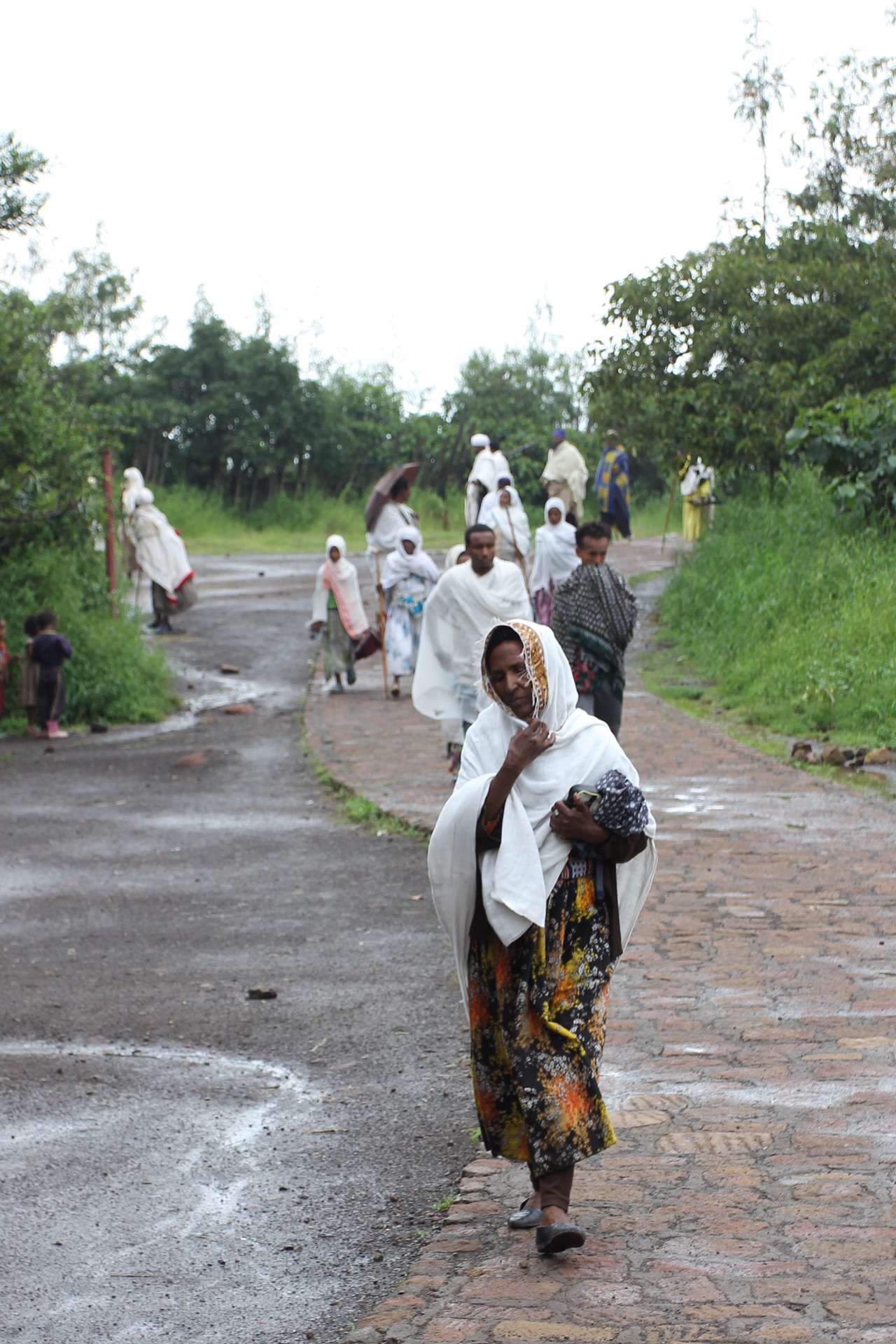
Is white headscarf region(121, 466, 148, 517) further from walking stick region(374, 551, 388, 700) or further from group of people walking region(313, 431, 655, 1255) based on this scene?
group of people walking region(313, 431, 655, 1255)

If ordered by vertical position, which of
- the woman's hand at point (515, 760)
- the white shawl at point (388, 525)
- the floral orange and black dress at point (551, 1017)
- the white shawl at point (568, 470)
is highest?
the white shawl at point (568, 470)

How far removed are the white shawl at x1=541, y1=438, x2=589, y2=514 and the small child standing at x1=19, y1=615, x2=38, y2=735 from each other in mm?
9843

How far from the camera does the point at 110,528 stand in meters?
17.3

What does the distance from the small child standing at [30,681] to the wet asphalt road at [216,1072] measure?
4.00m

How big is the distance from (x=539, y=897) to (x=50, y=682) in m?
12.1

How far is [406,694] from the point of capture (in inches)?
658

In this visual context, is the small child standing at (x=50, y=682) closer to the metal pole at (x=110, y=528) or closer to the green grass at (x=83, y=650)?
the green grass at (x=83, y=650)

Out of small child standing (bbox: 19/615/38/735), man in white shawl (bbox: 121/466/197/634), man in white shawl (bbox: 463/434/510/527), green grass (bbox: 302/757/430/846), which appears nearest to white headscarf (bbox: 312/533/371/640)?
small child standing (bbox: 19/615/38/735)

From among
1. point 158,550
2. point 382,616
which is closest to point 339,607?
point 382,616

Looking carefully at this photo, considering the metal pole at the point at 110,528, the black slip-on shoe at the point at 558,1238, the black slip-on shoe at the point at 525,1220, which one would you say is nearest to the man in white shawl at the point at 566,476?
the metal pole at the point at 110,528

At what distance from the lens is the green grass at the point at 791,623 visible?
12.9 m

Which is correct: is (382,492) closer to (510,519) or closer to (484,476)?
(510,519)

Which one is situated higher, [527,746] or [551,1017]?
[527,746]

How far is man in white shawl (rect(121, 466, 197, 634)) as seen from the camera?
20328 mm
